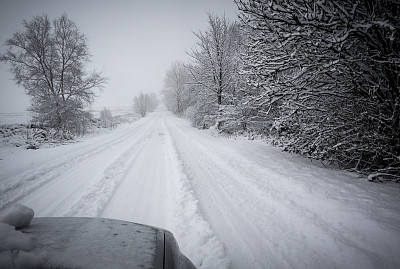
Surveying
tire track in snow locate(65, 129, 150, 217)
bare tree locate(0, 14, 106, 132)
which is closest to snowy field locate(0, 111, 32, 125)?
bare tree locate(0, 14, 106, 132)

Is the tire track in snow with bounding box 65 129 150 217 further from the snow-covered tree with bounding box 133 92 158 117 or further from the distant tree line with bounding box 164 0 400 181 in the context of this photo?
the snow-covered tree with bounding box 133 92 158 117

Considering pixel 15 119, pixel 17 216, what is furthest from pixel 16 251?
pixel 15 119

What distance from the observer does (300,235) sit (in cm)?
Answer: 255

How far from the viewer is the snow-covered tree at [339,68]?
3377 mm

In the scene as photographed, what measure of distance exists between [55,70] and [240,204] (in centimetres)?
1868

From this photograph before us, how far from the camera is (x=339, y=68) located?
402cm

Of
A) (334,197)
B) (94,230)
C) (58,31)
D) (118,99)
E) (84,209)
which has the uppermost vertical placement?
(118,99)

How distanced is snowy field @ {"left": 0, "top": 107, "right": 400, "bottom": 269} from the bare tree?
10.4 meters

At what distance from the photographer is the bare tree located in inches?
526

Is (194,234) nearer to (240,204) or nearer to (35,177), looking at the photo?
(240,204)

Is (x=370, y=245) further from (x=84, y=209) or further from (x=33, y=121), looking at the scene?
(x=33, y=121)

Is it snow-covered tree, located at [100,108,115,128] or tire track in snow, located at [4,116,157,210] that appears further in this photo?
snow-covered tree, located at [100,108,115,128]

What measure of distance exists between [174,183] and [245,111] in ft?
29.3

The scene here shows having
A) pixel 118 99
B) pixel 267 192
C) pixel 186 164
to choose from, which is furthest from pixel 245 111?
pixel 118 99
